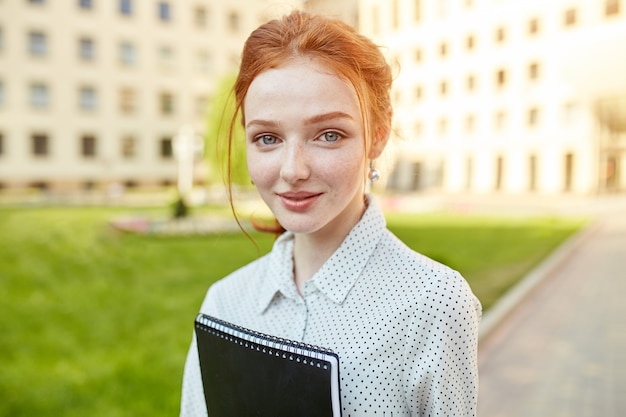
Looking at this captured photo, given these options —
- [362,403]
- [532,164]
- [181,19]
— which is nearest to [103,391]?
[362,403]

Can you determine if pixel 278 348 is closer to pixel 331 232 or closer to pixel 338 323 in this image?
pixel 338 323

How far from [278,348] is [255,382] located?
0.39 feet

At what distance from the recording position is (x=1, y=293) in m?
7.10

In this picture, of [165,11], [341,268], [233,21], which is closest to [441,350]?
[341,268]

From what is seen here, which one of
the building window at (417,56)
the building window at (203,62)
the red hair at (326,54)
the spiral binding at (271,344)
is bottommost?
the spiral binding at (271,344)

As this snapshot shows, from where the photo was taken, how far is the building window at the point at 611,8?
31.4 m

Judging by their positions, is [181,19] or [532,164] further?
[181,19]

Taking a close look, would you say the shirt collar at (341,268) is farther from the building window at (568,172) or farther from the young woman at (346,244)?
the building window at (568,172)

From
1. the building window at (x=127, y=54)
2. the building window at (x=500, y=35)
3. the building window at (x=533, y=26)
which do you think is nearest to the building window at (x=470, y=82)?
the building window at (x=500, y=35)

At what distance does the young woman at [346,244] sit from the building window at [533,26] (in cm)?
3919

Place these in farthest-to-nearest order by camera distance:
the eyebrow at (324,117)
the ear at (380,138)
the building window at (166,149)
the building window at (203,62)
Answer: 1. the building window at (203,62)
2. the building window at (166,149)
3. the ear at (380,138)
4. the eyebrow at (324,117)

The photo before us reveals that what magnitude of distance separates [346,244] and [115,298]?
6.29 meters

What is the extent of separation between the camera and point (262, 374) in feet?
3.56

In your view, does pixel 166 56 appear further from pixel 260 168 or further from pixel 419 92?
pixel 260 168
